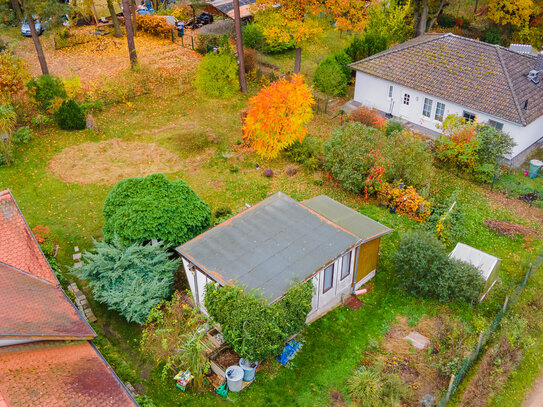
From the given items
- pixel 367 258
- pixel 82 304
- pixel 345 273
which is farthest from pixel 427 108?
pixel 82 304

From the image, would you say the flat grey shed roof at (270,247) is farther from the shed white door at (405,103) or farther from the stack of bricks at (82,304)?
the shed white door at (405,103)

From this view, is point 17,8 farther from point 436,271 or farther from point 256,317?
point 436,271

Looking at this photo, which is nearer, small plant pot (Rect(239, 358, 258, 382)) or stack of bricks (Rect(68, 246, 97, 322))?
small plant pot (Rect(239, 358, 258, 382))

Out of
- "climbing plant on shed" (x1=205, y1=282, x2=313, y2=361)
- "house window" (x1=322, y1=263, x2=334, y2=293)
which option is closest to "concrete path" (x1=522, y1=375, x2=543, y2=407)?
"house window" (x1=322, y1=263, x2=334, y2=293)

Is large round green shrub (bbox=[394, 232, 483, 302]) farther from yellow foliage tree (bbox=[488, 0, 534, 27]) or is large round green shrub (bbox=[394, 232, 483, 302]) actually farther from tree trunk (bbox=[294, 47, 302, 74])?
yellow foliage tree (bbox=[488, 0, 534, 27])

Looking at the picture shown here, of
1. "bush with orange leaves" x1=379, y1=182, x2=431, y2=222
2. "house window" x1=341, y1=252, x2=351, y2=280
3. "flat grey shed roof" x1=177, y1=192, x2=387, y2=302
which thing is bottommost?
"bush with orange leaves" x1=379, y1=182, x2=431, y2=222

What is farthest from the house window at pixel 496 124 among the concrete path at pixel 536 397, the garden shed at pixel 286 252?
the concrete path at pixel 536 397
